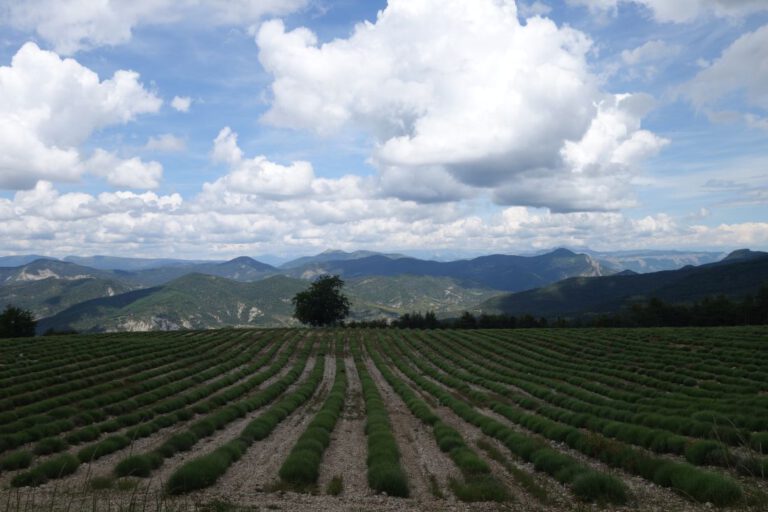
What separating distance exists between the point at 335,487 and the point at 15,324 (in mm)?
103133

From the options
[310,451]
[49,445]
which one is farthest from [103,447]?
[310,451]

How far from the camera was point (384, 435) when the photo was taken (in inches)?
720

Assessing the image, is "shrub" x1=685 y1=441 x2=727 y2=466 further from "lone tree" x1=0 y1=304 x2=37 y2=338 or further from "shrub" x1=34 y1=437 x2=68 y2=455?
"lone tree" x1=0 y1=304 x2=37 y2=338

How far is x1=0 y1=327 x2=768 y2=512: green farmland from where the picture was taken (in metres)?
11.5

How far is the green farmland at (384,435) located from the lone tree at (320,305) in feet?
206

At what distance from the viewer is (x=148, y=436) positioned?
19.3m

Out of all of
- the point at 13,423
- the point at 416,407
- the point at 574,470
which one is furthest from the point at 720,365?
the point at 13,423

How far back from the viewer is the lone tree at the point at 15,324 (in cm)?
8950

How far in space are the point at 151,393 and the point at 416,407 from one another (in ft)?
47.7

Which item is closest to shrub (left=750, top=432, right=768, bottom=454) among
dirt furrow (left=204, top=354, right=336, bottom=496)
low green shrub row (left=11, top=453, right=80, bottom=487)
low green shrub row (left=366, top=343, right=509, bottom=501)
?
low green shrub row (left=366, top=343, right=509, bottom=501)

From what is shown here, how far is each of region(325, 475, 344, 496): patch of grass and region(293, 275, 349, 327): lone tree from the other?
95.8 meters

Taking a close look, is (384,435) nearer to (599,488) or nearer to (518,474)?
(518,474)

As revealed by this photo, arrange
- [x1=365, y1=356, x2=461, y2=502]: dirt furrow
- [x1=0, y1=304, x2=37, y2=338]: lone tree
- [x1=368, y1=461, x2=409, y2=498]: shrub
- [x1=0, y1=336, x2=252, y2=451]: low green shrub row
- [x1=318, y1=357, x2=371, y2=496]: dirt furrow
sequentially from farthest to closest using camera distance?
[x1=0, y1=304, x2=37, y2=338]: lone tree < [x1=0, y1=336, x2=252, y2=451]: low green shrub row < [x1=318, y1=357, x2=371, y2=496]: dirt furrow < [x1=365, y1=356, x2=461, y2=502]: dirt furrow < [x1=368, y1=461, x2=409, y2=498]: shrub

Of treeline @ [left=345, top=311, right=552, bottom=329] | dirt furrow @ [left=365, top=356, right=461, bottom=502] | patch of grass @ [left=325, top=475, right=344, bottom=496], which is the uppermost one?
patch of grass @ [left=325, top=475, right=344, bottom=496]
